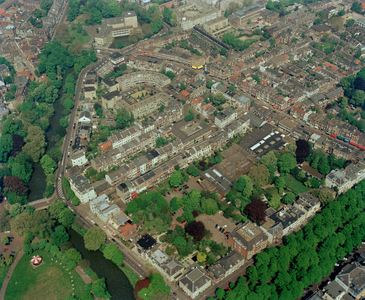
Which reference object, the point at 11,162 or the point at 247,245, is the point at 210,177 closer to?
the point at 247,245

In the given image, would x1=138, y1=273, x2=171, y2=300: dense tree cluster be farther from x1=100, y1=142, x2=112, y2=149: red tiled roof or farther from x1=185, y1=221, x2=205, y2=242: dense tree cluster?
x1=100, y1=142, x2=112, y2=149: red tiled roof

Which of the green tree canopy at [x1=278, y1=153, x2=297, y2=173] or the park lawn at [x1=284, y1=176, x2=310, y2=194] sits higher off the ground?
the green tree canopy at [x1=278, y1=153, x2=297, y2=173]

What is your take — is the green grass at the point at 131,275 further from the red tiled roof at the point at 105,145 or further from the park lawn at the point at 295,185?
the park lawn at the point at 295,185

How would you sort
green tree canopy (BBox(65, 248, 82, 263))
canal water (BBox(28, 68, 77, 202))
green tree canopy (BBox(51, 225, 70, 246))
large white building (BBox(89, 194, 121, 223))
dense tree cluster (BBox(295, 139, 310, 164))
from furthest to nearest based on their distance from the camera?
dense tree cluster (BBox(295, 139, 310, 164)), canal water (BBox(28, 68, 77, 202)), large white building (BBox(89, 194, 121, 223)), green tree canopy (BBox(51, 225, 70, 246)), green tree canopy (BBox(65, 248, 82, 263))

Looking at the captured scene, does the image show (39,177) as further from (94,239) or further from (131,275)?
(131,275)

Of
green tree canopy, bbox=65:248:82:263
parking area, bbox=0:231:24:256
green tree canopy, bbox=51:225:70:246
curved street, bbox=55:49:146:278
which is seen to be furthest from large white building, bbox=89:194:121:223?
parking area, bbox=0:231:24:256

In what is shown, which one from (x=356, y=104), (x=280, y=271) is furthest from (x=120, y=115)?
(x=356, y=104)

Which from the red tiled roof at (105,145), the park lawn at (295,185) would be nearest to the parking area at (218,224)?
the park lawn at (295,185)

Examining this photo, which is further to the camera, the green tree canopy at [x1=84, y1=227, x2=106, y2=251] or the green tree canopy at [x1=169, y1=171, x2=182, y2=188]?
the green tree canopy at [x1=169, y1=171, x2=182, y2=188]
